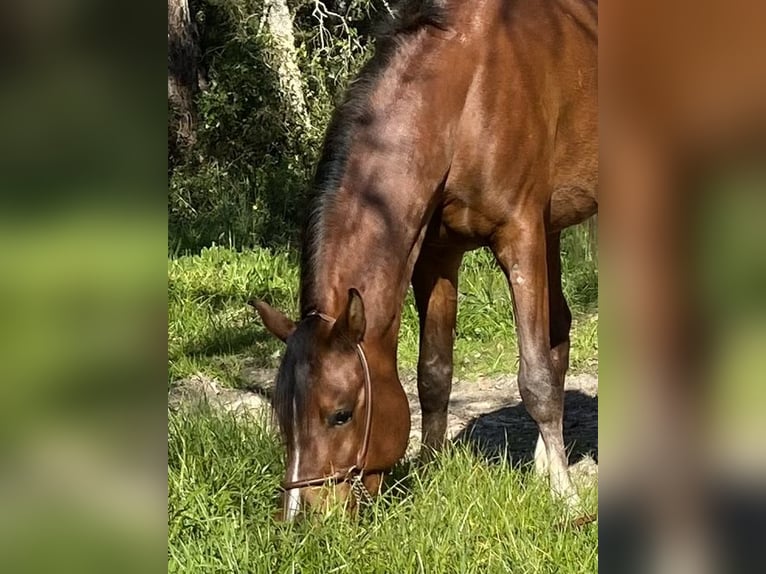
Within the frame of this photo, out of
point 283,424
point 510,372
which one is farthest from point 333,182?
point 510,372

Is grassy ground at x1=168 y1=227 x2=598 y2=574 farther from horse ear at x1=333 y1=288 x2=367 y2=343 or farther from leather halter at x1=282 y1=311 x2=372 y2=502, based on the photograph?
horse ear at x1=333 y1=288 x2=367 y2=343

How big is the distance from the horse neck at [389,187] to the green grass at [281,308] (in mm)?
2520

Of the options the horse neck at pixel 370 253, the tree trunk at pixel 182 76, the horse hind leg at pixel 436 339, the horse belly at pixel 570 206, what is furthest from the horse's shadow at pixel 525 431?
the tree trunk at pixel 182 76

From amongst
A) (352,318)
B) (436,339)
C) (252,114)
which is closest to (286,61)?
(252,114)

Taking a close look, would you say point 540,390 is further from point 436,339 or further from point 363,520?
point 363,520

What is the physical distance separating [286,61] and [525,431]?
24.2 feet

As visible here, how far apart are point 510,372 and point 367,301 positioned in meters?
3.13

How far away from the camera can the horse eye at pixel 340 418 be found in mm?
3154

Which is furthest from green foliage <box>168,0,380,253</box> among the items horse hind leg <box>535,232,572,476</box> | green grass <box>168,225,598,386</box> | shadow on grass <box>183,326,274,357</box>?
horse hind leg <box>535,232,572,476</box>

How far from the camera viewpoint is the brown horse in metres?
3.19

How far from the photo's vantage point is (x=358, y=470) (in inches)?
126
